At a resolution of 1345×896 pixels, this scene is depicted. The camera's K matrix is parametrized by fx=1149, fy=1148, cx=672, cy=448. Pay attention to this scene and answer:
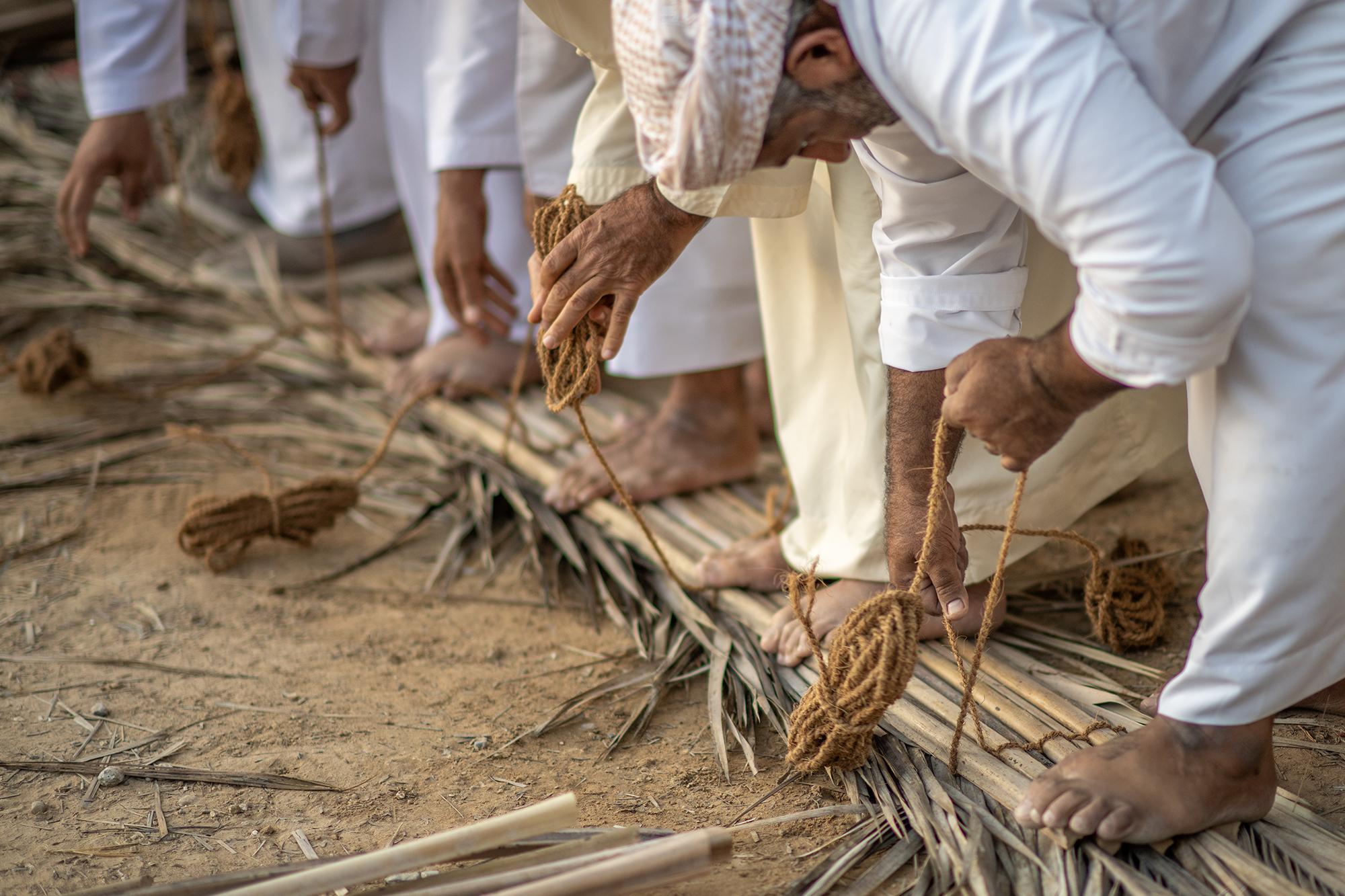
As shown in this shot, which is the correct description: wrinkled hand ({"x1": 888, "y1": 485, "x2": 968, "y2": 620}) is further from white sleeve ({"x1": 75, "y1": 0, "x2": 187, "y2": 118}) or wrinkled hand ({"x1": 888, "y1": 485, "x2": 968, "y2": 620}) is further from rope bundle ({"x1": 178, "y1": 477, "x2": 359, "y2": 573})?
white sleeve ({"x1": 75, "y1": 0, "x2": 187, "y2": 118})

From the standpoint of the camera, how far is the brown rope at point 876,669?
1.37m

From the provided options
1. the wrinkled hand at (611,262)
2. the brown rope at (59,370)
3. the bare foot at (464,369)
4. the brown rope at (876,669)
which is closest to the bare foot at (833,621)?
the brown rope at (876,669)

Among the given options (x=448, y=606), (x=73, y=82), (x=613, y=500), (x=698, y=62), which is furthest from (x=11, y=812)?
(x=73, y=82)

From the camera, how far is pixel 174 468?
260 cm

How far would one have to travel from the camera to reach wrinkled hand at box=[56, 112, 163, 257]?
260 cm

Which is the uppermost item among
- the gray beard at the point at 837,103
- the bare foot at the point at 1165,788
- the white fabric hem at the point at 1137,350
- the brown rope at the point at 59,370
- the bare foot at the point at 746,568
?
the gray beard at the point at 837,103

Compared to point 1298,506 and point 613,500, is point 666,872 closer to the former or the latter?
point 1298,506

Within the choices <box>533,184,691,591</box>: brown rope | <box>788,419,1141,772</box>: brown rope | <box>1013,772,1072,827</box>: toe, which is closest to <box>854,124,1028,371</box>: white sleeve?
<box>788,419,1141,772</box>: brown rope

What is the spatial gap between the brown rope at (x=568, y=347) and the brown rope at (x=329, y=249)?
1.40 m

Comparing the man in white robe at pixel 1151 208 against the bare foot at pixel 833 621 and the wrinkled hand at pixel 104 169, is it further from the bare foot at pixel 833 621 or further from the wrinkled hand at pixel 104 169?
the wrinkled hand at pixel 104 169

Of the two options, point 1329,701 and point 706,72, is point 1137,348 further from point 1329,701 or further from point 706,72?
point 1329,701

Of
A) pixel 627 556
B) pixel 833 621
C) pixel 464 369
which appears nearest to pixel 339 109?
pixel 464 369

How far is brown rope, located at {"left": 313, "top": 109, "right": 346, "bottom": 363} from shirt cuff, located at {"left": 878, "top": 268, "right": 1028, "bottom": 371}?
189cm

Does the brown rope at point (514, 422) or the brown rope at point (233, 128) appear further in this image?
the brown rope at point (233, 128)
